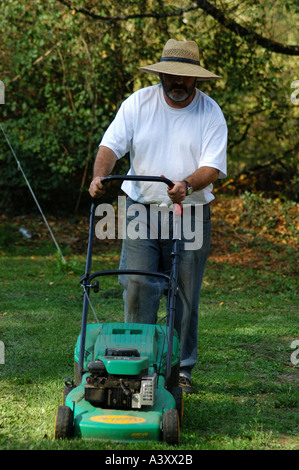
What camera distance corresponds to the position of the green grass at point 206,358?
3.61 metres

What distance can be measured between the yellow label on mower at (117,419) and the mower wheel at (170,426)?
0.32ft

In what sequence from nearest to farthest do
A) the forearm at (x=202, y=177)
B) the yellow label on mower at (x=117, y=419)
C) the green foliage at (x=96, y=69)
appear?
the yellow label on mower at (x=117, y=419), the forearm at (x=202, y=177), the green foliage at (x=96, y=69)

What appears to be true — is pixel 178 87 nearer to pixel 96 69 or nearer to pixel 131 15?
pixel 131 15

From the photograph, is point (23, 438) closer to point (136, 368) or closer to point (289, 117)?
point (136, 368)

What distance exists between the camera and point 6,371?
→ 186 inches

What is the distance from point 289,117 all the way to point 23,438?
965 centimetres

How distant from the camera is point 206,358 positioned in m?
5.29

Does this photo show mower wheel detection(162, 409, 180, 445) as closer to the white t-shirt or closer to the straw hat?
the white t-shirt

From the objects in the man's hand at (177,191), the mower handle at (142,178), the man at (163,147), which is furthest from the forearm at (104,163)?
the man's hand at (177,191)

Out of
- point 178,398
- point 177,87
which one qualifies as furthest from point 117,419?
point 177,87

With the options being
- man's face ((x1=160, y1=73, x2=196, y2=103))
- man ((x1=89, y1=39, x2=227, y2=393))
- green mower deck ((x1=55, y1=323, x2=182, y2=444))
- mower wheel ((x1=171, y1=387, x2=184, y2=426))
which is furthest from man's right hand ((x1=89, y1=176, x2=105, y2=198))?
mower wheel ((x1=171, y1=387, x2=184, y2=426))

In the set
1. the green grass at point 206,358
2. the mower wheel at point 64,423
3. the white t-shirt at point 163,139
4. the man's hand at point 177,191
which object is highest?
the white t-shirt at point 163,139

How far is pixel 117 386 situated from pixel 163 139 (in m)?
1.58

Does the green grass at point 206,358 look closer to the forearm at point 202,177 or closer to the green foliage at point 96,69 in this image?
the forearm at point 202,177
